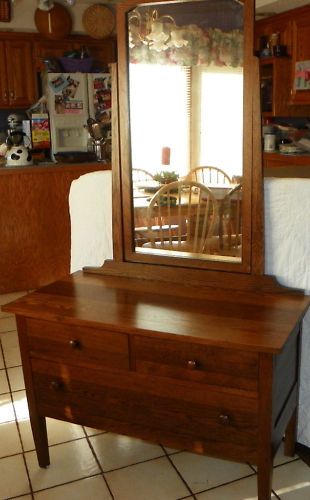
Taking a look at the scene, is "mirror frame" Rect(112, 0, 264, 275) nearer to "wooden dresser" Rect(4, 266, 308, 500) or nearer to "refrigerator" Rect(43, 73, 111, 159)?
"wooden dresser" Rect(4, 266, 308, 500)

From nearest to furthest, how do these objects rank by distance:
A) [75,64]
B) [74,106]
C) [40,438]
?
[40,438]
[74,106]
[75,64]

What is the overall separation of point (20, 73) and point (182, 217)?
3345 millimetres

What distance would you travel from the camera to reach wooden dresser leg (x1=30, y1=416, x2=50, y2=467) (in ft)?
6.02

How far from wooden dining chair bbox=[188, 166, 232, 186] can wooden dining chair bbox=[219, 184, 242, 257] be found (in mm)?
50

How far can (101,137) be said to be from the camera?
13.4 ft

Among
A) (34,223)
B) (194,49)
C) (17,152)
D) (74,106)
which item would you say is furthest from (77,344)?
(74,106)

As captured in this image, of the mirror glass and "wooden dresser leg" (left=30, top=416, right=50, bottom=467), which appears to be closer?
the mirror glass

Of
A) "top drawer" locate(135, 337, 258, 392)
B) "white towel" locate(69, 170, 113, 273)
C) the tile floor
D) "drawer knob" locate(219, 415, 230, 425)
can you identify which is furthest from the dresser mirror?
the tile floor

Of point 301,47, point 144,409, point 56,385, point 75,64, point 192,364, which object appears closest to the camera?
point 192,364

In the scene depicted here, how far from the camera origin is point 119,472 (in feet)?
6.16

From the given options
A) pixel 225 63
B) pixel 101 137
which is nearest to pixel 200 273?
pixel 225 63

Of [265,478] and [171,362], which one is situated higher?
[171,362]

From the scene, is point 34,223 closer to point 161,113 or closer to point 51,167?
point 51,167

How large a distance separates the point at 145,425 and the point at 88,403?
0.21 m
